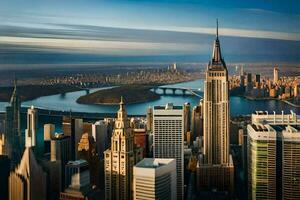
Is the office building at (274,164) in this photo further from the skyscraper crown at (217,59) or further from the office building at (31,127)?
the office building at (31,127)

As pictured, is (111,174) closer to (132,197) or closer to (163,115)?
(132,197)

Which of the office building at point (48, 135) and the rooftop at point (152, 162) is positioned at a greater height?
the office building at point (48, 135)

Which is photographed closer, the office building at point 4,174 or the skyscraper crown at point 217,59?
the office building at point 4,174

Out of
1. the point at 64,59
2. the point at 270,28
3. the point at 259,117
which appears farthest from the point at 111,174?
the point at 270,28

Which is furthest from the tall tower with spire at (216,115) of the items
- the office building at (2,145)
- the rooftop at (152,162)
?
the office building at (2,145)

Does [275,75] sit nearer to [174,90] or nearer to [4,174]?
[174,90]

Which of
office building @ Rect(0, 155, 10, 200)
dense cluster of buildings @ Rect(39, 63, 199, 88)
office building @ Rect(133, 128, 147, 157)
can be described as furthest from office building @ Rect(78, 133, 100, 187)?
office building @ Rect(0, 155, 10, 200)

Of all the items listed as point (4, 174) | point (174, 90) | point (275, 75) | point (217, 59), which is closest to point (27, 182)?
point (4, 174)
